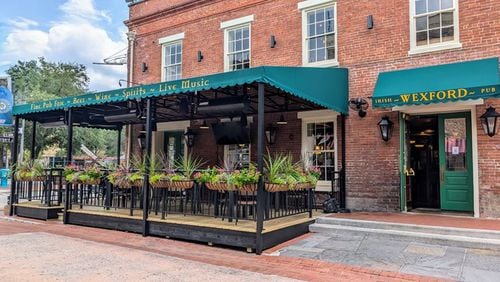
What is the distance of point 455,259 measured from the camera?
5617 millimetres

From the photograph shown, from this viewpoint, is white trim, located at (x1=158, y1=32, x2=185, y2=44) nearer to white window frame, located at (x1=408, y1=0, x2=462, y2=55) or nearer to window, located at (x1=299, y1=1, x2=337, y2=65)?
window, located at (x1=299, y1=1, x2=337, y2=65)

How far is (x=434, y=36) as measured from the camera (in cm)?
886

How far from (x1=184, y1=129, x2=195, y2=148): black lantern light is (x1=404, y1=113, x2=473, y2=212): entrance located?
6776mm

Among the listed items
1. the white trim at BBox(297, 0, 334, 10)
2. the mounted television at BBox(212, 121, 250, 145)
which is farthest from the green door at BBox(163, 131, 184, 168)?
the white trim at BBox(297, 0, 334, 10)

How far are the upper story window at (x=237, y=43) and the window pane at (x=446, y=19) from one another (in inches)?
214

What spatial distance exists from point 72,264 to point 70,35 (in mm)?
27663

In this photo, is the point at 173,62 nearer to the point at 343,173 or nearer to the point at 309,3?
the point at 309,3

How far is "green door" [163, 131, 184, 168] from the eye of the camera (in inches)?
540

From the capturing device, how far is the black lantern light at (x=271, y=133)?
11.0 metres

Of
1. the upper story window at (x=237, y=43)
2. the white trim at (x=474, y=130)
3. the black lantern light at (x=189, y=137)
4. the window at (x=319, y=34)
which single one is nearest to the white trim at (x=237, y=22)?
the upper story window at (x=237, y=43)

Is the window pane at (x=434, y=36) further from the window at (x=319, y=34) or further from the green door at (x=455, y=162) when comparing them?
the window at (x=319, y=34)

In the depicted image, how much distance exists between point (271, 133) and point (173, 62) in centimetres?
519

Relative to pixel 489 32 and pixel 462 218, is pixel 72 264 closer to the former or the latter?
pixel 462 218

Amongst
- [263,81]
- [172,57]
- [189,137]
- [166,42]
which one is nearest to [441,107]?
[263,81]
